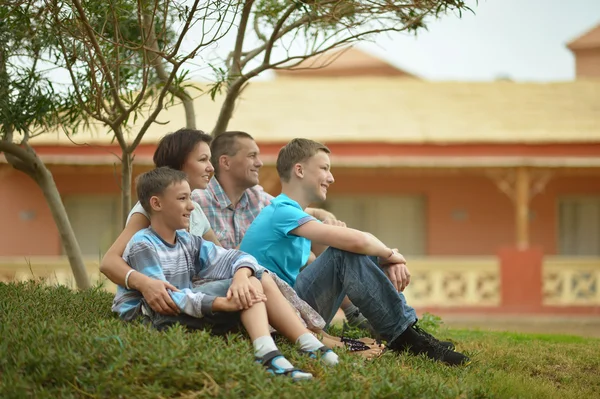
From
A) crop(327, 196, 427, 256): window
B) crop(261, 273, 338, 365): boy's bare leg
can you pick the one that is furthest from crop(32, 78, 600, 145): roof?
crop(261, 273, 338, 365): boy's bare leg

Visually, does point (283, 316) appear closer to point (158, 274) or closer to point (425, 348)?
point (158, 274)

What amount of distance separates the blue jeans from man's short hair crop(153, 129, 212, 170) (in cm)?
99

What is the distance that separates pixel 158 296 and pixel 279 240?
0.93 metres

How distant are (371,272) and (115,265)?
1325 mm

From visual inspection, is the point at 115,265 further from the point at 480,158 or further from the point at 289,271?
the point at 480,158

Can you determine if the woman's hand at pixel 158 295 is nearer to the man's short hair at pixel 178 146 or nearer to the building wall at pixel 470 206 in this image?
the man's short hair at pixel 178 146

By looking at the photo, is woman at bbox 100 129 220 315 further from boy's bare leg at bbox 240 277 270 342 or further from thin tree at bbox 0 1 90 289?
thin tree at bbox 0 1 90 289

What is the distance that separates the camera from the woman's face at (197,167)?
468 cm

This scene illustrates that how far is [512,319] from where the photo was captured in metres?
14.0

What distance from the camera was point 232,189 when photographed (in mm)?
5137

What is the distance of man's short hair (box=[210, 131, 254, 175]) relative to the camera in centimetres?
504

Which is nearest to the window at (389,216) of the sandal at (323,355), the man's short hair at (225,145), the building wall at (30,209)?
the building wall at (30,209)

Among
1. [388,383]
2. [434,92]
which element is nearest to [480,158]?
[434,92]

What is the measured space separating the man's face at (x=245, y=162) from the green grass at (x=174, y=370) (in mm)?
1198
